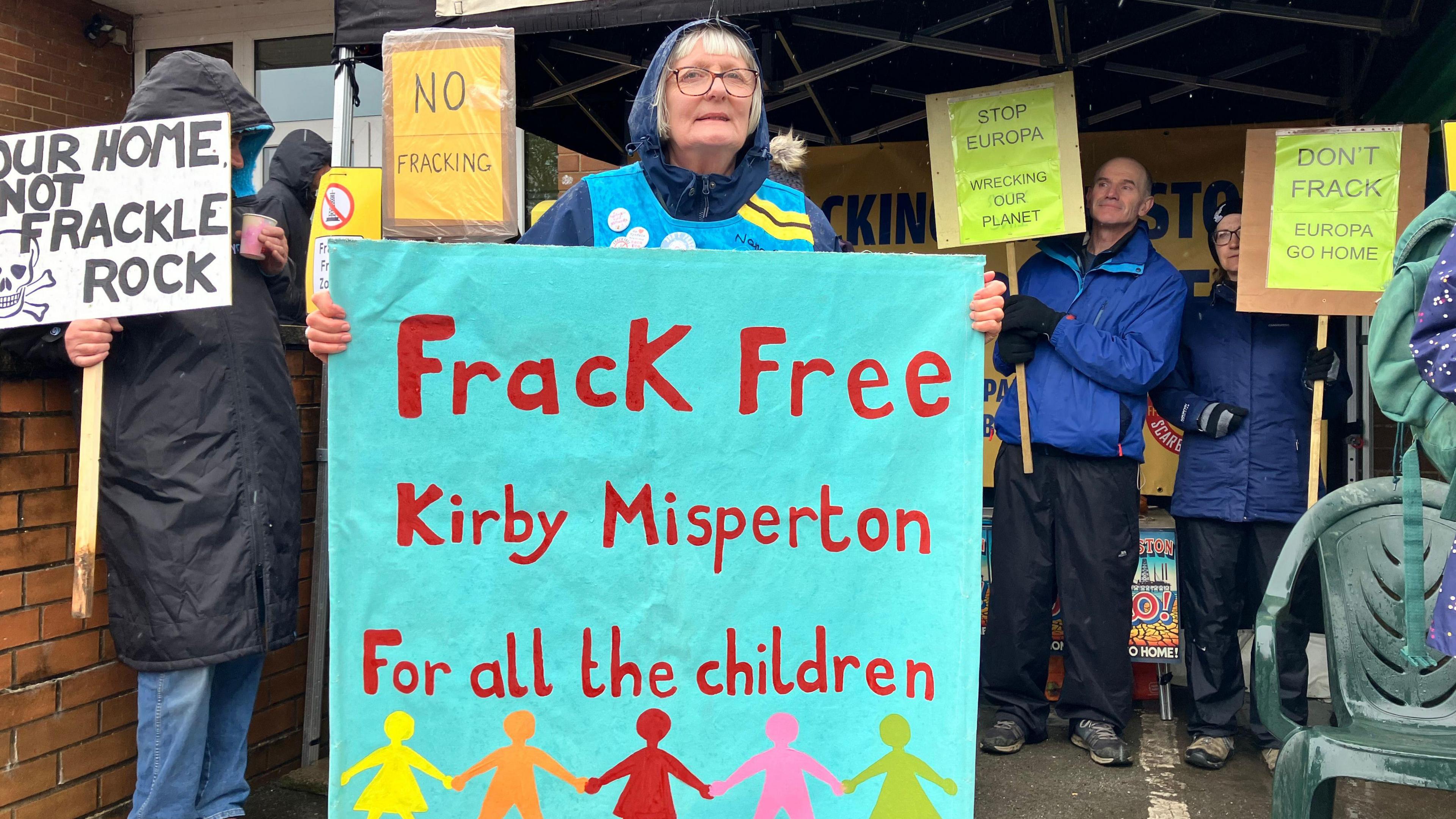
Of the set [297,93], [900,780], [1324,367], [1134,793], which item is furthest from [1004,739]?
[297,93]

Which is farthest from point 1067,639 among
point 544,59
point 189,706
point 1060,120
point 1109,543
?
point 544,59

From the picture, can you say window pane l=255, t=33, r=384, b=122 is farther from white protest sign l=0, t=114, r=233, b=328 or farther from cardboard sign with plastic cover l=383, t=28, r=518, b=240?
white protest sign l=0, t=114, r=233, b=328

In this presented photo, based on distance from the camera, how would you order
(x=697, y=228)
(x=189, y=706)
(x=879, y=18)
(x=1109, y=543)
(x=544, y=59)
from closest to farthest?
(x=697, y=228), (x=189, y=706), (x=1109, y=543), (x=879, y=18), (x=544, y=59)

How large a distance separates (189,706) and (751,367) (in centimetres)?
177

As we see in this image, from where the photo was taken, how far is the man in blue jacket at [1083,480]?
Answer: 375 cm

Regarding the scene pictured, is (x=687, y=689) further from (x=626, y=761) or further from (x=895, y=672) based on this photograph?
(x=895, y=672)

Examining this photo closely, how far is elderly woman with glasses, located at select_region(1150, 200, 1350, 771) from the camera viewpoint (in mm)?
3740

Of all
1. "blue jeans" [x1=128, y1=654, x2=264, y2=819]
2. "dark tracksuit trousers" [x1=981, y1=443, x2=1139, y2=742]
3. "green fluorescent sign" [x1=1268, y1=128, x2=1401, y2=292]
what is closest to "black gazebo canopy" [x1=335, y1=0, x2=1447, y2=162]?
"green fluorescent sign" [x1=1268, y1=128, x2=1401, y2=292]

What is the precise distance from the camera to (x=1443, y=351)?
1.85 metres

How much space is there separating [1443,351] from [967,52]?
275cm

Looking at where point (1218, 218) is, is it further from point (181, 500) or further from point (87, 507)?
point (87, 507)

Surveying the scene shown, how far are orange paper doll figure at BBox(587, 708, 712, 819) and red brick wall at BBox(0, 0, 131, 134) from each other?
24.5 feet

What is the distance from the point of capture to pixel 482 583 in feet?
6.50

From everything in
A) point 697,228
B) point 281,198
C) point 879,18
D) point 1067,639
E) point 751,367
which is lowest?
point 1067,639
